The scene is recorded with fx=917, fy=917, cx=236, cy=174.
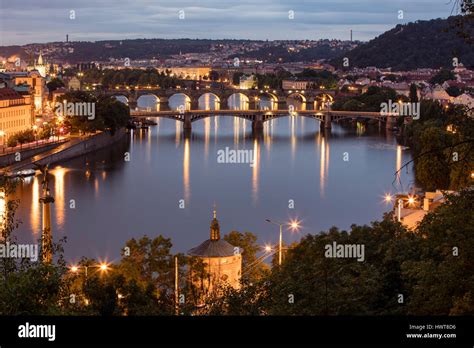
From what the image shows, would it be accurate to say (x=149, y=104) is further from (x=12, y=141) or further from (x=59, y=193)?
(x=59, y=193)

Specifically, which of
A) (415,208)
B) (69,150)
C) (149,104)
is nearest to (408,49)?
(149,104)

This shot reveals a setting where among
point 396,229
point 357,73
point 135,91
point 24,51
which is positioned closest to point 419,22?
point 357,73

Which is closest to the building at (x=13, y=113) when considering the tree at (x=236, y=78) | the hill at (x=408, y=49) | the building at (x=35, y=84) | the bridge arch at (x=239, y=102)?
the building at (x=35, y=84)

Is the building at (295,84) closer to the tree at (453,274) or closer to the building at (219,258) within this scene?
the building at (219,258)

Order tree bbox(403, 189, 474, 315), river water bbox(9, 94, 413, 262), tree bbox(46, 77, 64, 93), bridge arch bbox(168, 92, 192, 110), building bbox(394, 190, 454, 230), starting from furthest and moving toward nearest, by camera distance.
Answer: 1. bridge arch bbox(168, 92, 192, 110)
2. tree bbox(46, 77, 64, 93)
3. river water bbox(9, 94, 413, 262)
4. building bbox(394, 190, 454, 230)
5. tree bbox(403, 189, 474, 315)

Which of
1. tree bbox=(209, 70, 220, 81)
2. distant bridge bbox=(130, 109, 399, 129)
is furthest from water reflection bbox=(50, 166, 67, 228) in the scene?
tree bbox=(209, 70, 220, 81)

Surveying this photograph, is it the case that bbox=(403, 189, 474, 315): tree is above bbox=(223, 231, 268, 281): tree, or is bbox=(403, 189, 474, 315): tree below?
above

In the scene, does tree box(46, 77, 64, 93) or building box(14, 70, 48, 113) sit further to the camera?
tree box(46, 77, 64, 93)

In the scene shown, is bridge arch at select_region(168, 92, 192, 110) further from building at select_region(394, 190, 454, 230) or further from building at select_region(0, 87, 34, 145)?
building at select_region(394, 190, 454, 230)
